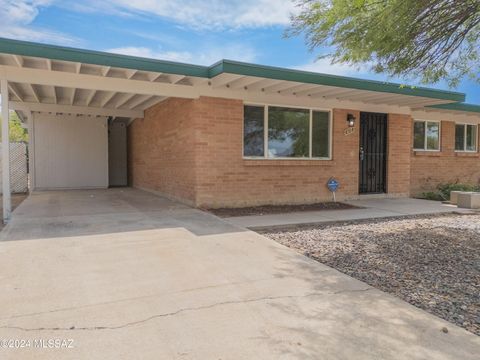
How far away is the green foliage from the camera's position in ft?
39.7

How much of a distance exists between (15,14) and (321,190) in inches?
337

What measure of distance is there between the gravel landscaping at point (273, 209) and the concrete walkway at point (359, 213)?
0.36m

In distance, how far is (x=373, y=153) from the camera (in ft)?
36.7

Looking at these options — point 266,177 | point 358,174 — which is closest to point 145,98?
point 266,177

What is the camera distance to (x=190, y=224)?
6.85m

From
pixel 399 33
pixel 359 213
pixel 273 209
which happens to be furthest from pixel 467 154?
pixel 399 33

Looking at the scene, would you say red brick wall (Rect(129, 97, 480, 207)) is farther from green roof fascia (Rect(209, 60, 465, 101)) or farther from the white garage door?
the white garage door

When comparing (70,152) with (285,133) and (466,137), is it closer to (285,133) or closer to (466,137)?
(285,133)

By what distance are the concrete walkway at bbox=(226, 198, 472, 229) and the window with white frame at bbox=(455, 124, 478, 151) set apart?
191 inches

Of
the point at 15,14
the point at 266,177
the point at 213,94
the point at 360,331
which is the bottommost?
the point at 360,331

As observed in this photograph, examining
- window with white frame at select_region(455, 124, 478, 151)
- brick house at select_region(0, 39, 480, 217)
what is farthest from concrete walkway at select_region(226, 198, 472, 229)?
window with white frame at select_region(455, 124, 478, 151)

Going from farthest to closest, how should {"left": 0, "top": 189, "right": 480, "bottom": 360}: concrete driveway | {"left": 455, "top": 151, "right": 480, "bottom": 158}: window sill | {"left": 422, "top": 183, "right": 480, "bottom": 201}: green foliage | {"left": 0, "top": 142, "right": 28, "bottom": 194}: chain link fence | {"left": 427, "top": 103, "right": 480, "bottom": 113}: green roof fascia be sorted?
{"left": 0, "top": 142, "right": 28, "bottom": 194}: chain link fence
{"left": 455, "top": 151, "right": 480, "bottom": 158}: window sill
{"left": 422, "top": 183, "right": 480, "bottom": 201}: green foliage
{"left": 427, "top": 103, "right": 480, "bottom": 113}: green roof fascia
{"left": 0, "top": 189, "right": 480, "bottom": 360}: concrete driveway

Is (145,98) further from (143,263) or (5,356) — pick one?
(5,356)

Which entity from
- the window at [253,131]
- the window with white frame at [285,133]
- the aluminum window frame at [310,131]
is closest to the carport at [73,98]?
the window at [253,131]
